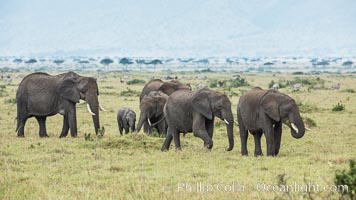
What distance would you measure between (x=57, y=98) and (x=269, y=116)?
7.56 m

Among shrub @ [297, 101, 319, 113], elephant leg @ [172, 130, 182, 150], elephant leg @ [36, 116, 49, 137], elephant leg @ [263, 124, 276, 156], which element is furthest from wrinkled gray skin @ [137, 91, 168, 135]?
shrub @ [297, 101, 319, 113]

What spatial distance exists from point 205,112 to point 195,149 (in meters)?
1.03

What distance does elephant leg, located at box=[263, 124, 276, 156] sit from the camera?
59.6 ft

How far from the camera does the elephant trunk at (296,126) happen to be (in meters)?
17.8

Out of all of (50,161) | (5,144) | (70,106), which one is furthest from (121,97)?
(50,161)

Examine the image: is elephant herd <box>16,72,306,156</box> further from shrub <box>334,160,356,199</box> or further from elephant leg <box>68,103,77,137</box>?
shrub <box>334,160,356,199</box>

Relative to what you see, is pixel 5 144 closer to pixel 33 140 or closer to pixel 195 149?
pixel 33 140

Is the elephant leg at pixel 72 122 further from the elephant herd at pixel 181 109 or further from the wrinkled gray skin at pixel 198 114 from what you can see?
the wrinkled gray skin at pixel 198 114

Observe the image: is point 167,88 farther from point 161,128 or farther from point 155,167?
point 155,167

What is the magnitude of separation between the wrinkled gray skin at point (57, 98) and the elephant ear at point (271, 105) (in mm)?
6178

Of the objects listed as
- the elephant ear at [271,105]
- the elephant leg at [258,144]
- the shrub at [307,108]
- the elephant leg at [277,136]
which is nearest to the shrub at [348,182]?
the elephant ear at [271,105]

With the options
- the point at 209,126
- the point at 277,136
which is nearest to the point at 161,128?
the point at 209,126

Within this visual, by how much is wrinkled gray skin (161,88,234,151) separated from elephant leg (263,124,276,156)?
1179 mm

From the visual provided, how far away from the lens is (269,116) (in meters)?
18.2
